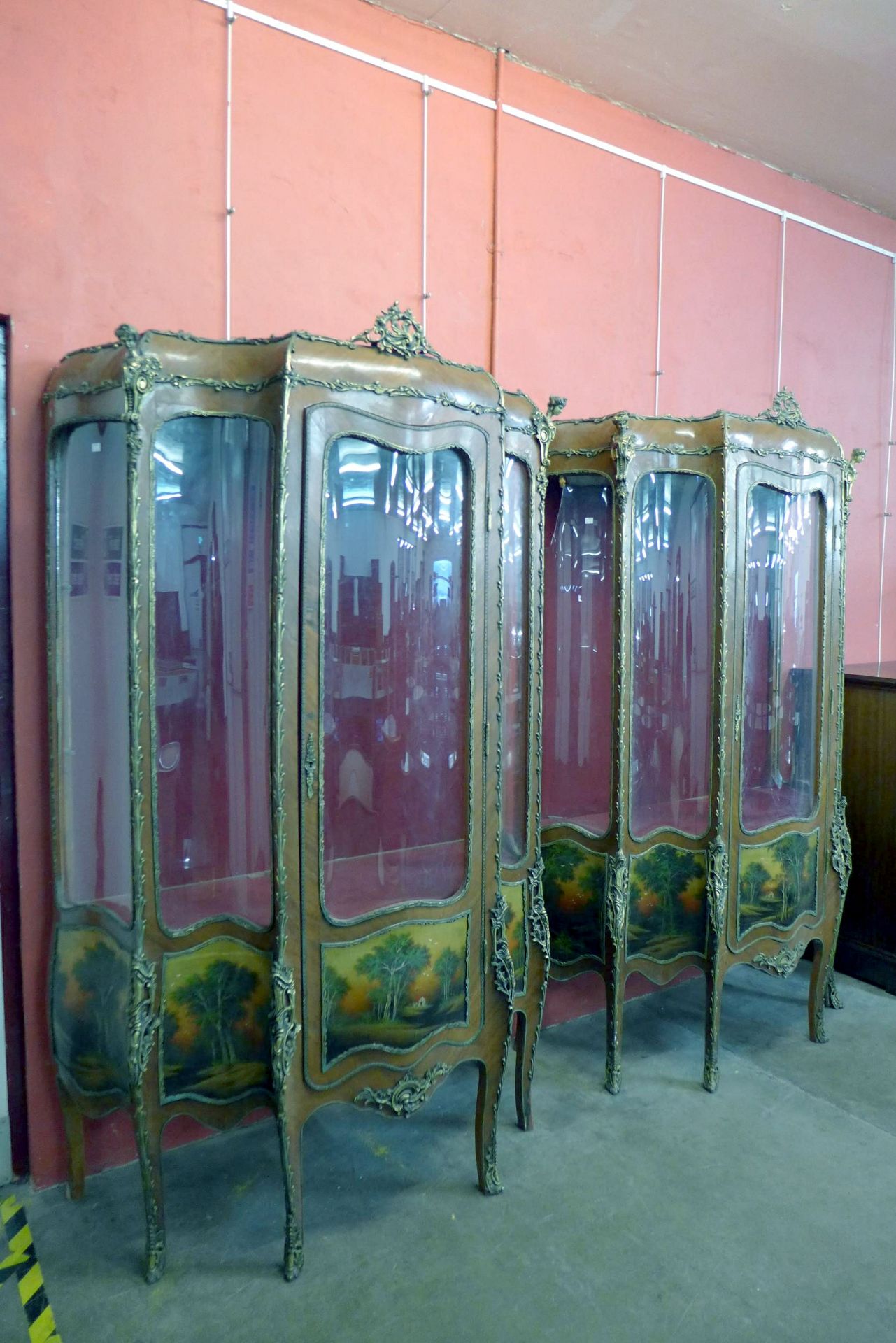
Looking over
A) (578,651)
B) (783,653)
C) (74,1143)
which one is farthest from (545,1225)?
(783,653)

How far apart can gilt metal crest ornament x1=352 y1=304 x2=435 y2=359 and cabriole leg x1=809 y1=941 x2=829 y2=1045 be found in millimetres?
2266

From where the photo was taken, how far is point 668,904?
2746mm

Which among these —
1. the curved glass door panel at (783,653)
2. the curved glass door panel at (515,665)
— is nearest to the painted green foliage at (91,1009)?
the curved glass door panel at (515,665)

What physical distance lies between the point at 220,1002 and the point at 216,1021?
0.04m

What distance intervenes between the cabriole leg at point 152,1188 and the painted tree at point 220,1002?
18 centimetres

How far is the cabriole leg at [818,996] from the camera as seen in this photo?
2.96 m

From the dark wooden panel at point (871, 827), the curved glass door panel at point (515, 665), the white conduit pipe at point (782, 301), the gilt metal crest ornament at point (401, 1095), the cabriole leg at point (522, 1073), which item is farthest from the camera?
the white conduit pipe at point (782, 301)

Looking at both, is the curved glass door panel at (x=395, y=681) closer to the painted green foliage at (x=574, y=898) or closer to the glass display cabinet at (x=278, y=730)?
the glass display cabinet at (x=278, y=730)

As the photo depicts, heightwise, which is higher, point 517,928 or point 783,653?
point 783,653

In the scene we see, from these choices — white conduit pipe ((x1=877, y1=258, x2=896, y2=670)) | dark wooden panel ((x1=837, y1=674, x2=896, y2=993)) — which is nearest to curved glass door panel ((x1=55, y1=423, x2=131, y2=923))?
dark wooden panel ((x1=837, y1=674, x2=896, y2=993))

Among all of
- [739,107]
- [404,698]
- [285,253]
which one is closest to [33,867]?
[404,698]

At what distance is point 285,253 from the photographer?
242 centimetres

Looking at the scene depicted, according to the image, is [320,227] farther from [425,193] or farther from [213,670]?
[213,670]

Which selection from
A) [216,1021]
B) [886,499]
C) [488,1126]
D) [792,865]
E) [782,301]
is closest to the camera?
[216,1021]
